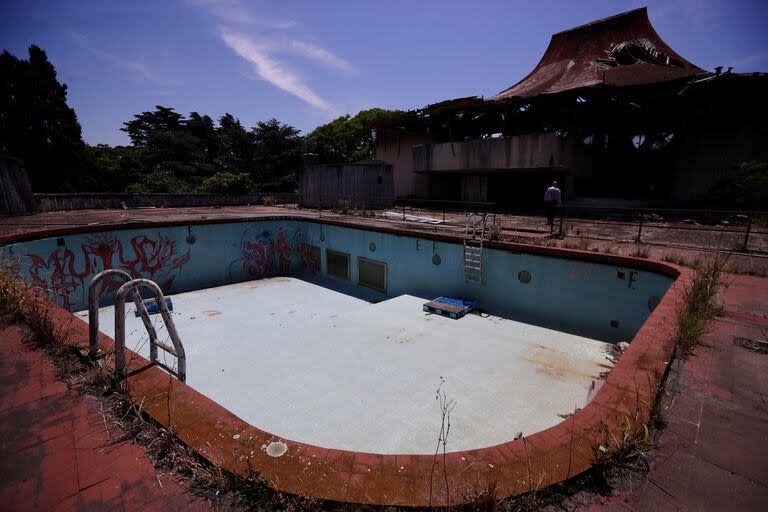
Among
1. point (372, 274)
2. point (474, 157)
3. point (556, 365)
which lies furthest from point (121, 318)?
point (474, 157)

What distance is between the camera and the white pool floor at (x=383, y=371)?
17.6 feet

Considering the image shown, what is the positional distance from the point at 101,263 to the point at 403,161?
872 inches

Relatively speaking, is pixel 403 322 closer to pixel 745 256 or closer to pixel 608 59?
pixel 745 256

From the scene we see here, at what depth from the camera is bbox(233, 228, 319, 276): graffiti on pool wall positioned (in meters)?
15.4

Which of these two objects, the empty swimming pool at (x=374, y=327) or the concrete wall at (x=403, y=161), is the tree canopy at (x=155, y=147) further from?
the empty swimming pool at (x=374, y=327)

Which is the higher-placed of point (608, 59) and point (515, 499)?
point (608, 59)

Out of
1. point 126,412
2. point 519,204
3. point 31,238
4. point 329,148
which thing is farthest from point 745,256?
point 329,148

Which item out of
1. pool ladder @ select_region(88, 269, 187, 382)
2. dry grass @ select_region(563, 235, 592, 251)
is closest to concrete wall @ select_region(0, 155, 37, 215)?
pool ladder @ select_region(88, 269, 187, 382)

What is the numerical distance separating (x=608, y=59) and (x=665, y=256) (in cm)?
2138

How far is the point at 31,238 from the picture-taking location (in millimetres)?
9852

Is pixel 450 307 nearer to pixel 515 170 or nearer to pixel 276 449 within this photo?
pixel 276 449

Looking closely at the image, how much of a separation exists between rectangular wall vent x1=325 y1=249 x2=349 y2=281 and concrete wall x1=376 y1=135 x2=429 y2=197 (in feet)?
44.0

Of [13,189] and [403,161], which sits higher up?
[403,161]

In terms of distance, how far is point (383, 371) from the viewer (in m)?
7.05
